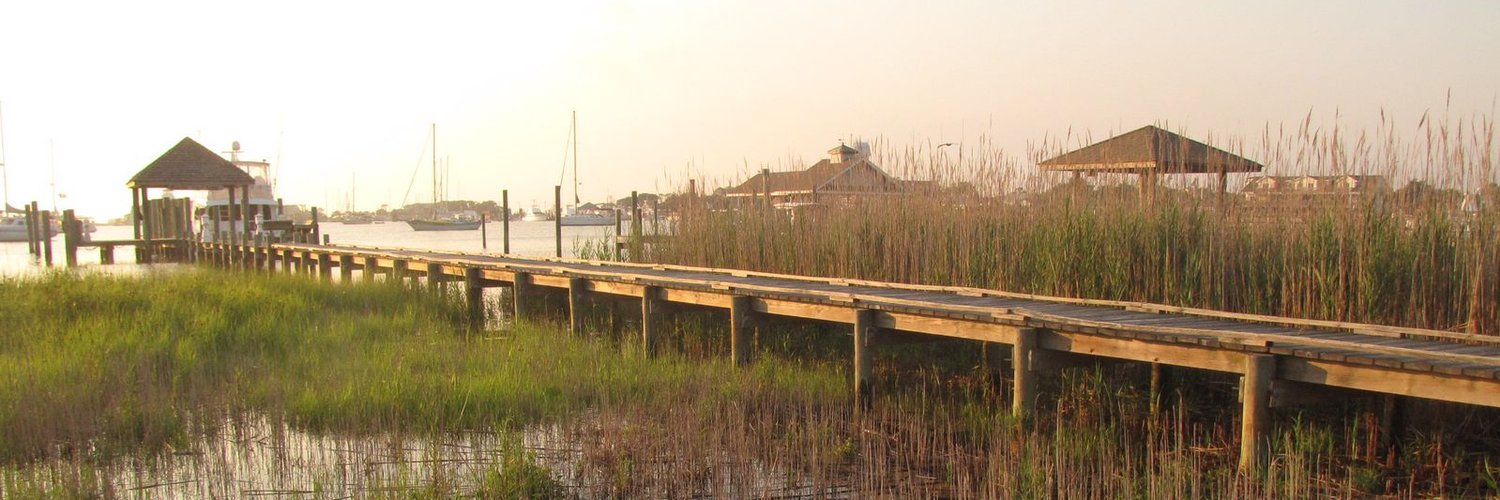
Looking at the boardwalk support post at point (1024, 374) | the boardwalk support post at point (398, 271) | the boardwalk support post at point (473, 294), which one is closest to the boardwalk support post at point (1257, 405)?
the boardwalk support post at point (1024, 374)

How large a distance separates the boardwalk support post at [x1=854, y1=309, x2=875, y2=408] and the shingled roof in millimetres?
20937

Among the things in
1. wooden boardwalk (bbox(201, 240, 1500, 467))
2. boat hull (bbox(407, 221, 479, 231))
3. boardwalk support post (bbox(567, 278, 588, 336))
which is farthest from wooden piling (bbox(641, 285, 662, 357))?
boat hull (bbox(407, 221, 479, 231))

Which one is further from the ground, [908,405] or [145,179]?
[145,179]

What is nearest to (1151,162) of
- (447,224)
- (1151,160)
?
(1151,160)

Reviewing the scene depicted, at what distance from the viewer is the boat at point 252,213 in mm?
23844

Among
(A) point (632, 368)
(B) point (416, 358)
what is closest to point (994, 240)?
(A) point (632, 368)

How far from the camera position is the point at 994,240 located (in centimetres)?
945

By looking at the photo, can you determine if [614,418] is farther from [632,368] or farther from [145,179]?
[145,179]

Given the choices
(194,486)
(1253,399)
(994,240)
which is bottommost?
(194,486)

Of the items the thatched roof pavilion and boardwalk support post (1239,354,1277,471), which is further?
the thatched roof pavilion

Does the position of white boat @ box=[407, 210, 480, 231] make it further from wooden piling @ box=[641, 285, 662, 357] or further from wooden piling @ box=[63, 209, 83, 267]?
wooden piling @ box=[641, 285, 662, 357]

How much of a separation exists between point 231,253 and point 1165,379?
67.0 feet

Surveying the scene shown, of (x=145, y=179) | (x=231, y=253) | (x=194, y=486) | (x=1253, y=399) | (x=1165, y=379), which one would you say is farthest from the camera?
(x=145, y=179)

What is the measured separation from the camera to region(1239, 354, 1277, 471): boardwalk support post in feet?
18.4
